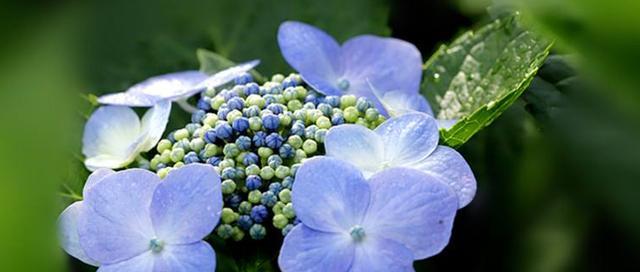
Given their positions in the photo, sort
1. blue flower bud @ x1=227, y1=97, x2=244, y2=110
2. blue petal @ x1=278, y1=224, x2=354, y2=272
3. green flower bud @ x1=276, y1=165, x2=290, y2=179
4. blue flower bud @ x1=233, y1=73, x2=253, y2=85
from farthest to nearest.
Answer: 1. blue flower bud @ x1=233, y1=73, x2=253, y2=85
2. blue flower bud @ x1=227, y1=97, x2=244, y2=110
3. green flower bud @ x1=276, y1=165, x2=290, y2=179
4. blue petal @ x1=278, y1=224, x2=354, y2=272

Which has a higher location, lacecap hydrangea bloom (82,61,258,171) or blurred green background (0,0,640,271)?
lacecap hydrangea bloom (82,61,258,171)

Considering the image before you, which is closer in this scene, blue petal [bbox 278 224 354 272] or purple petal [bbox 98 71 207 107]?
blue petal [bbox 278 224 354 272]

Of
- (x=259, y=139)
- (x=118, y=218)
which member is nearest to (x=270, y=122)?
(x=259, y=139)

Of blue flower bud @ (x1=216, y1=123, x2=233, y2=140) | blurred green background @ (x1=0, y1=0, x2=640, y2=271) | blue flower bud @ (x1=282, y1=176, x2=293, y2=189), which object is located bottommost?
blurred green background @ (x1=0, y1=0, x2=640, y2=271)

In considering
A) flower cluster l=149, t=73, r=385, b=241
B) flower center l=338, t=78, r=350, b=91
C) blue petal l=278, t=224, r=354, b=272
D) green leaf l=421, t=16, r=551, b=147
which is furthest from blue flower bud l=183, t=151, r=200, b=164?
green leaf l=421, t=16, r=551, b=147

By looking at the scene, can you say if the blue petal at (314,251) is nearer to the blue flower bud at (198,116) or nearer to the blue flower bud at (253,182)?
the blue flower bud at (253,182)

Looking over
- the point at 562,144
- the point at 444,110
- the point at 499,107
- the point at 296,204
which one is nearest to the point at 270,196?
the point at 296,204

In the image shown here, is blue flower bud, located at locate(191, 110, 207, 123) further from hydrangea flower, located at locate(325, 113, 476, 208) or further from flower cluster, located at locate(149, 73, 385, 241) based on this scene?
hydrangea flower, located at locate(325, 113, 476, 208)

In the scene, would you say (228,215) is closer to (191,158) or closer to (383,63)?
(191,158)

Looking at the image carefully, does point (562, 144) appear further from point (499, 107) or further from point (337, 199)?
→ point (337, 199)
